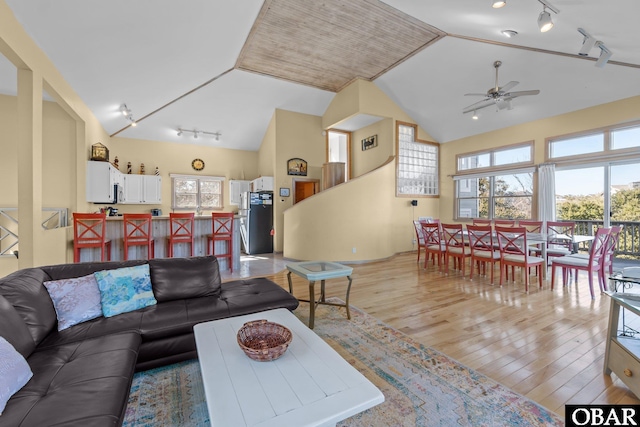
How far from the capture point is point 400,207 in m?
7.34

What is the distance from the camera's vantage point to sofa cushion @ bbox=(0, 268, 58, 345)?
1.75 m

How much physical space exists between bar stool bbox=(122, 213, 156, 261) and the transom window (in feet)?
12.3

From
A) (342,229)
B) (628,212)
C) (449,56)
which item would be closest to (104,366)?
(342,229)

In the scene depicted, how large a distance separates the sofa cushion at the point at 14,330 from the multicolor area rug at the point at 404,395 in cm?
67

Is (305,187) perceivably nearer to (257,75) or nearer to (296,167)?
(296,167)

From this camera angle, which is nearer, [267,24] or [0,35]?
[0,35]

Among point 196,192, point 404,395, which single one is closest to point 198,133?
point 196,192

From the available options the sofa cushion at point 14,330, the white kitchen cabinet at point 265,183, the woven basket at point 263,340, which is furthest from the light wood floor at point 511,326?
the white kitchen cabinet at point 265,183

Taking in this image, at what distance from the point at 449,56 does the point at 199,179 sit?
7256 millimetres

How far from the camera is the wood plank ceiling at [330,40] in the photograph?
449 cm

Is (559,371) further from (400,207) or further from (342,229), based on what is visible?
(400,207)

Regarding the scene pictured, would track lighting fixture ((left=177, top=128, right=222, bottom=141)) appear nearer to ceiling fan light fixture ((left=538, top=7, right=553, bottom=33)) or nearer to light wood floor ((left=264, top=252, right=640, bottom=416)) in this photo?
light wood floor ((left=264, top=252, right=640, bottom=416))

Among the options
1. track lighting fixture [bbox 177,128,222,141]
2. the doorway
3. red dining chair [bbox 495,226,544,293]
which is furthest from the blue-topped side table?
track lighting fixture [bbox 177,128,222,141]

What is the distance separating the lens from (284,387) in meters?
1.28
